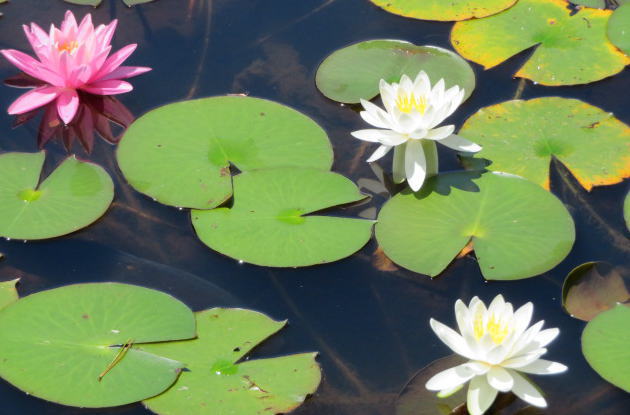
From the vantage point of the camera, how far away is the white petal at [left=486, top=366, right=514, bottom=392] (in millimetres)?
2449

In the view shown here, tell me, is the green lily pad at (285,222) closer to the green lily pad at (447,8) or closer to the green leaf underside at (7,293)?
the green leaf underside at (7,293)

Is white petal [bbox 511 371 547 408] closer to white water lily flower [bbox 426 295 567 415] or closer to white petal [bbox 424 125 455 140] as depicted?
white water lily flower [bbox 426 295 567 415]

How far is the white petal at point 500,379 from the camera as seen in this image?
245cm

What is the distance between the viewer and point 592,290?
296 centimetres

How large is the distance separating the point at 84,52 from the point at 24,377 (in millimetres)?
1604

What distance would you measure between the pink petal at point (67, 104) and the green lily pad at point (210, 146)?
0.33 metres

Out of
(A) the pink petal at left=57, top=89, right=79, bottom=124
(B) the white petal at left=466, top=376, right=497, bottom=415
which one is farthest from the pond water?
(B) the white petal at left=466, top=376, right=497, bottom=415

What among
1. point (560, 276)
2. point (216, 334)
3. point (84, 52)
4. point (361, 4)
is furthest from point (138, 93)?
point (560, 276)

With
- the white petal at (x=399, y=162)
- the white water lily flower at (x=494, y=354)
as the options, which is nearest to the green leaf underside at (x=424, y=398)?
the white water lily flower at (x=494, y=354)

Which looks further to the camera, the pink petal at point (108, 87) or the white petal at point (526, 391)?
the pink petal at point (108, 87)

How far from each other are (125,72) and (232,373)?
1.77 m

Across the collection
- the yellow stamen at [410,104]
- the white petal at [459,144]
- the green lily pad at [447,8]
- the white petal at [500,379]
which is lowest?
the white petal at [500,379]

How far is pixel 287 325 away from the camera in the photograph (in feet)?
9.64

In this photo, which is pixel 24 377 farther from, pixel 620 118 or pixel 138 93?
pixel 620 118
